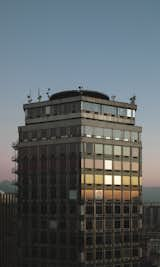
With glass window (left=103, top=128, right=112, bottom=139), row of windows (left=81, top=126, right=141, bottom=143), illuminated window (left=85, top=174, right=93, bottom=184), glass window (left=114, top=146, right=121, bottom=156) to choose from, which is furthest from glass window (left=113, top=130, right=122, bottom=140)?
illuminated window (left=85, top=174, right=93, bottom=184)

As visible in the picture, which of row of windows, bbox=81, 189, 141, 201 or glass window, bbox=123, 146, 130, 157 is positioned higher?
glass window, bbox=123, 146, 130, 157

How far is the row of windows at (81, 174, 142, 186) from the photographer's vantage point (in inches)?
5807

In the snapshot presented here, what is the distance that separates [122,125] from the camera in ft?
515

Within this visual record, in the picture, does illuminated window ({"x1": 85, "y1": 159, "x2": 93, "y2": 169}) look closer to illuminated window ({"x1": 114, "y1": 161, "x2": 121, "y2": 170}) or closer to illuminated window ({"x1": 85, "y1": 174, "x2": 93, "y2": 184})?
illuminated window ({"x1": 85, "y1": 174, "x2": 93, "y2": 184})

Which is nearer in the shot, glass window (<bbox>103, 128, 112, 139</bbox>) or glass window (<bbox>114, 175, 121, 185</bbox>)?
glass window (<bbox>103, 128, 112, 139</bbox>)

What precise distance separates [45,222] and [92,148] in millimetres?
24377

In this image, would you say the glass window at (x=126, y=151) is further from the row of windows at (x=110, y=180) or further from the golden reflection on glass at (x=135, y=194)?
the golden reflection on glass at (x=135, y=194)

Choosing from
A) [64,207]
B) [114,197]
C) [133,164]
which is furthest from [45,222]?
[133,164]

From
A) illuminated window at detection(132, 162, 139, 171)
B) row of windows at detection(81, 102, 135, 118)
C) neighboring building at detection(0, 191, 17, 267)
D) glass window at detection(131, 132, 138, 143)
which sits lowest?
neighboring building at detection(0, 191, 17, 267)

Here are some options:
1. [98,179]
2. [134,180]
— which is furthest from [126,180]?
[98,179]

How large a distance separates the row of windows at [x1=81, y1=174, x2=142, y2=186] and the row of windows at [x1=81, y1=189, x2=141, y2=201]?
2146mm

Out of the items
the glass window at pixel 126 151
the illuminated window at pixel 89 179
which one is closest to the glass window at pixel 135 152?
the glass window at pixel 126 151

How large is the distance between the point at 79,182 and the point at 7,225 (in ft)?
193

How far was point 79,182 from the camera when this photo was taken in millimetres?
146125
